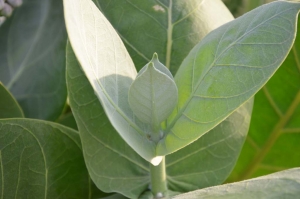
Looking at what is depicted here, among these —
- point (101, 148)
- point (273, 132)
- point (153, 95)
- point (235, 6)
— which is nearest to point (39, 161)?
point (101, 148)

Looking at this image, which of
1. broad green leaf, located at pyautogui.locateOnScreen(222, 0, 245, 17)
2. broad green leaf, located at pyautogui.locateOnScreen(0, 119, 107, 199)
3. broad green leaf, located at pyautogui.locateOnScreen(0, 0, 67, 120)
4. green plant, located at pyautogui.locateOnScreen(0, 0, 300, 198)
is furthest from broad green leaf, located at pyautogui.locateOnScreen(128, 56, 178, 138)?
broad green leaf, located at pyautogui.locateOnScreen(222, 0, 245, 17)

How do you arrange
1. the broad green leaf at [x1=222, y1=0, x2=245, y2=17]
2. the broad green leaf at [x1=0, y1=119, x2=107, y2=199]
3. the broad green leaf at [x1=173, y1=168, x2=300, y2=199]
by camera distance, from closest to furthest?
the broad green leaf at [x1=173, y1=168, x2=300, y2=199] < the broad green leaf at [x1=0, y1=119, x2=107, y2=199] < the broad green leaf at [x1=222, y1=0, x2=245, y2=17]

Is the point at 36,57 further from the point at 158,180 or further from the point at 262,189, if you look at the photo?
the point at 262,189

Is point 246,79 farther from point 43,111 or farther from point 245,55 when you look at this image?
point 43,111

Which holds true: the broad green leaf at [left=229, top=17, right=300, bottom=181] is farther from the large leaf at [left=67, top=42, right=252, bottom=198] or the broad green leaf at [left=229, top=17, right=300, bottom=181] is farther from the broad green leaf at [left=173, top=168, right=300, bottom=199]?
the broad green leaf at [left=173, top=168, right=300, bottom=199]

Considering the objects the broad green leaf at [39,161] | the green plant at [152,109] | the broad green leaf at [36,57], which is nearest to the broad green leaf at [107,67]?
the green plant at [152,109]

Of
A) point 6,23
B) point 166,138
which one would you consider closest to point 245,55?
point 166,138

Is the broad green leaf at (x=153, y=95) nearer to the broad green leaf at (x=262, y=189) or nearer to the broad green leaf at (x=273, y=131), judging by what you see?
the broad green leaf at (x=262, y=189)
